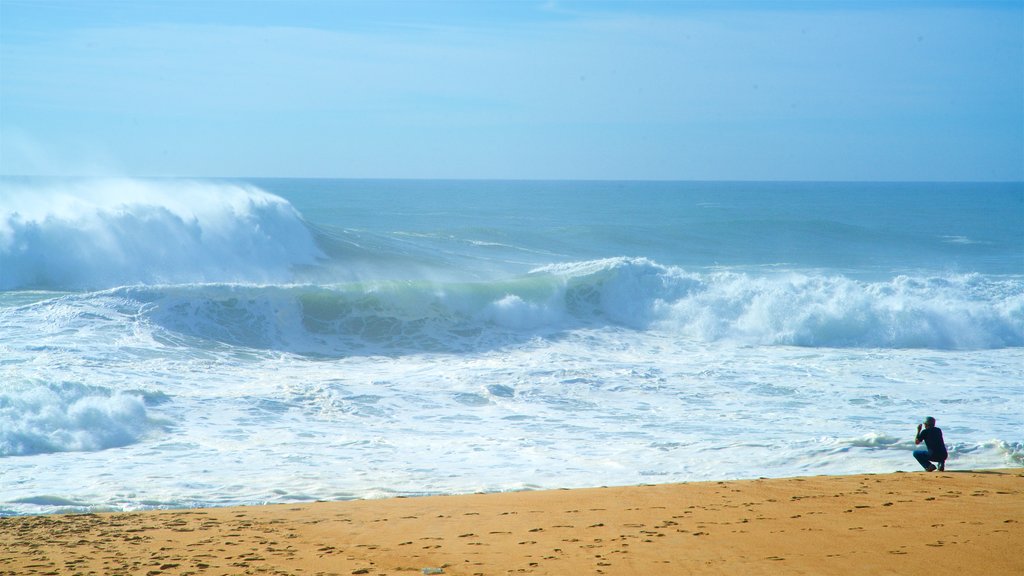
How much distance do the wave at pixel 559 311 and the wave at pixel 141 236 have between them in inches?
170

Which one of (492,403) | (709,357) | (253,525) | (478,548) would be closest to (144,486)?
(253,525)

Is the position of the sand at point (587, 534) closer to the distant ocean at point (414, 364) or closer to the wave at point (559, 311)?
the distant ocean at point (414, 364)

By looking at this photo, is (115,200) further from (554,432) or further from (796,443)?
(796,443)

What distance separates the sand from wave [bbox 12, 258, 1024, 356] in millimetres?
8558

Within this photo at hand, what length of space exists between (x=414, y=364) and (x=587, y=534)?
28.3 feet

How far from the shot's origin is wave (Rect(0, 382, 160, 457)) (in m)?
9.24

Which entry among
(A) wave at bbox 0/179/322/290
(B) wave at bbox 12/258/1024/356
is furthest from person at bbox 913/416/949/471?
(A) wave at bbox 0/179/322/290

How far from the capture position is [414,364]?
571 inches

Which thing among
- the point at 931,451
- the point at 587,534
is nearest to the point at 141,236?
the point at 587,534

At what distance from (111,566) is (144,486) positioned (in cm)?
270

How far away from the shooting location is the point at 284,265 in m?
23.6

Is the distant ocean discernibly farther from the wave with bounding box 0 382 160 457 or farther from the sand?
A: the sand

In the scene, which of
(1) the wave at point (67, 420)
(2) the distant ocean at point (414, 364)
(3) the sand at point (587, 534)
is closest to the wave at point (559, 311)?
(2) the distant ocean at point (414, 364)

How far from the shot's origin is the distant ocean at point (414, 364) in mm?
8914
